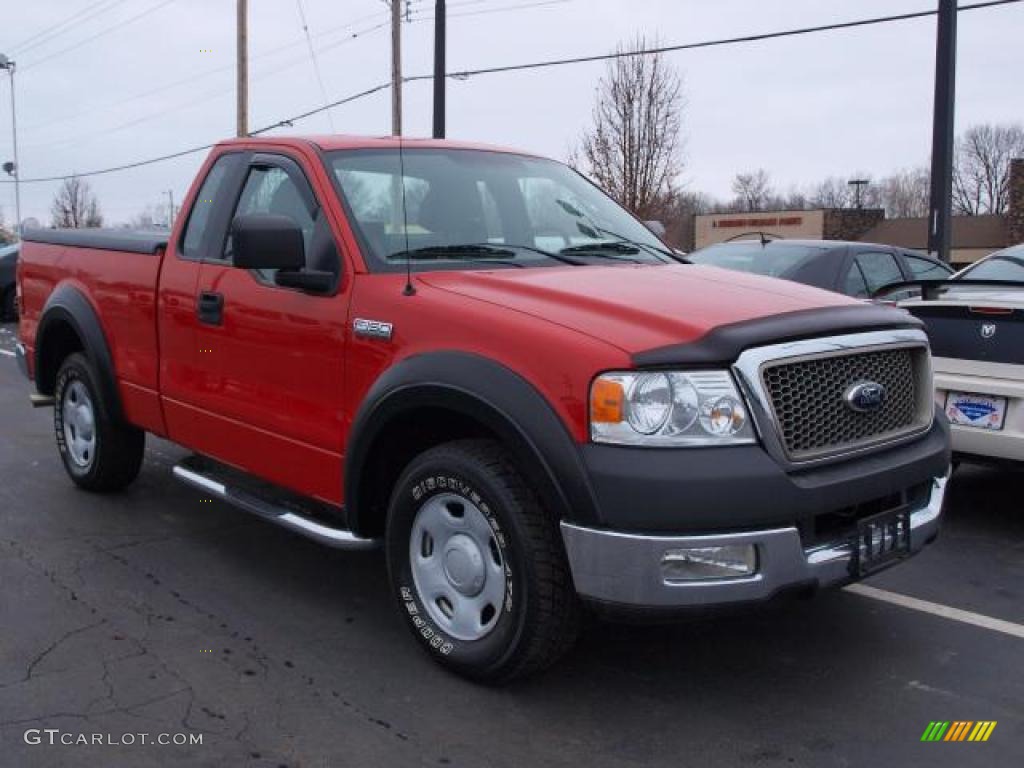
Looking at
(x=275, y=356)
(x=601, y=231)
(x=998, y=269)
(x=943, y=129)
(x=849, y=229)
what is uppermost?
(x=849, y=229)

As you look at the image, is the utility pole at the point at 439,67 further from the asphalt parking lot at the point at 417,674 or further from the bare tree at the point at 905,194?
the bare tree at the point at 905,194

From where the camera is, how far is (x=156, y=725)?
3.31m

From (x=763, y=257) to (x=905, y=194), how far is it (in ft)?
323

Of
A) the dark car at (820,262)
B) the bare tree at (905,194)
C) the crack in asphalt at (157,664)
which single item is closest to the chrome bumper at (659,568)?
the crack in asphalt at (157,664)

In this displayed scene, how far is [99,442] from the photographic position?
585cm

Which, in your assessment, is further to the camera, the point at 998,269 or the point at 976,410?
the point at 998,269

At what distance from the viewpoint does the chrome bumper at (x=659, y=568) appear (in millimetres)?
3059

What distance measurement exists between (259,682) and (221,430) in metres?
1.43

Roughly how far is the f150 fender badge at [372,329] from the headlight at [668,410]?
0.97 m

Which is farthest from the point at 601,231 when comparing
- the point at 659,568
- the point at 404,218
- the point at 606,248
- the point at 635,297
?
the point at 659,568

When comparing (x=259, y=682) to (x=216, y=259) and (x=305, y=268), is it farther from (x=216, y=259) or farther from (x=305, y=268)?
(x=216, y=259)

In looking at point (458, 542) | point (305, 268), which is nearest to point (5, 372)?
point (305, 268)

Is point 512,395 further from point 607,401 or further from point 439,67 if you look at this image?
point 439,67

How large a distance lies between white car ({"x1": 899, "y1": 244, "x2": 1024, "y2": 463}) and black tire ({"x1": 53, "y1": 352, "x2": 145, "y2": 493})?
14.5 feet
